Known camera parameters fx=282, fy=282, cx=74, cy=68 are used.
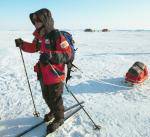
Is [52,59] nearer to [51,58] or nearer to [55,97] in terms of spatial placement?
[51,58]

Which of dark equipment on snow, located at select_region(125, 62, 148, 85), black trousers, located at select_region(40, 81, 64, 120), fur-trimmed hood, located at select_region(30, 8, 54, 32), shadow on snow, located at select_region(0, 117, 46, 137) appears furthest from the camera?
dark equipment on snow, located at select_region(125, 62, 148, 85)

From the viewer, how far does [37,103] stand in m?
6.34

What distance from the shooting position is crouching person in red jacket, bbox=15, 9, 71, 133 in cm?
414

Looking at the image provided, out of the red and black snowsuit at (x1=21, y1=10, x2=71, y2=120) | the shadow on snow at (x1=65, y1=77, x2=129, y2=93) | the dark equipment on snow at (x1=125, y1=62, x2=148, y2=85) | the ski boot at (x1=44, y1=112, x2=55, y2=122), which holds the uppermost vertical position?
the red and black snowsuit at (x1=21, y1=10, x2=71, y2=120)

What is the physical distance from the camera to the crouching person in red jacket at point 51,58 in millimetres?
4137

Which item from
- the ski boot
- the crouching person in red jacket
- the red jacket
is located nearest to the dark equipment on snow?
the ski boot

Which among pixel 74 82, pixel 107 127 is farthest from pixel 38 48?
pixel 74 82

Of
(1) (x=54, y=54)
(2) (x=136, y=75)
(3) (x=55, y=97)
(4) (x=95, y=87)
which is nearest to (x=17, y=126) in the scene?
(3) (x=55, y=97)

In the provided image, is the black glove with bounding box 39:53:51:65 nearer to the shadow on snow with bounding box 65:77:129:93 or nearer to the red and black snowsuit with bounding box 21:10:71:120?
the red and black snowsuit with bounding box 21:10:71:120

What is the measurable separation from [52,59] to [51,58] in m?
0.02

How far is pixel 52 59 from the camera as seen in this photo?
4.10 metres

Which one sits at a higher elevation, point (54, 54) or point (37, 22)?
point (37, 22)

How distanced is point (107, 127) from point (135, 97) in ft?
6.73

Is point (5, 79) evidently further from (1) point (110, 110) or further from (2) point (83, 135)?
(2) point (83, 135)
